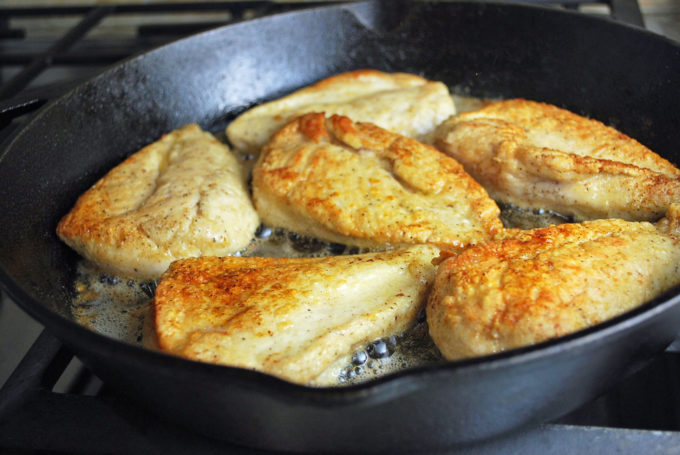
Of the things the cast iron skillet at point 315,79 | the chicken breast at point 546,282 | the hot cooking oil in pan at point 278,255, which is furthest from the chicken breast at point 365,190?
the cast iron skillet at point 315,79

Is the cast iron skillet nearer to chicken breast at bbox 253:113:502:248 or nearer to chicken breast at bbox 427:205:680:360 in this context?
chicken breast at bbox 427:205:680:360

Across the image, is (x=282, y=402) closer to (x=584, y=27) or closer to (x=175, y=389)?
(x=175, y=389)

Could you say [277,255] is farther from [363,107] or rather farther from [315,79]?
[315,79]

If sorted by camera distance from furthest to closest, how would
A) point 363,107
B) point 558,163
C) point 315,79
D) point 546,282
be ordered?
point 315,79 < point 363,107 < point 558,163 < point 546,282

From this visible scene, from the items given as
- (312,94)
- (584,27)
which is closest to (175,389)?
(312,94)

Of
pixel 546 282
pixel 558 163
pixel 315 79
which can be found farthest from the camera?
pixel 315 79

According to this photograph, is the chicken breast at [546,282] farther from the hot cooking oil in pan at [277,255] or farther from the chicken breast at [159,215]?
Result: the chicken breast at [159,215]

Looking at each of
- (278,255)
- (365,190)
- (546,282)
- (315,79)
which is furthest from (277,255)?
(315,79)
